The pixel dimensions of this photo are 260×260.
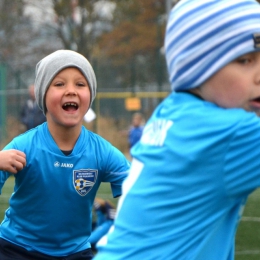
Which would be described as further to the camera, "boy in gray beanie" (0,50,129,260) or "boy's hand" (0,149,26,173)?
"boy in gray beanie" (0,50,129,260)

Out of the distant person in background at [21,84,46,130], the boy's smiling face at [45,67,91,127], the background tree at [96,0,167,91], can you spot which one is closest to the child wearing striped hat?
the boy's smiling face at [45,67,91,127]

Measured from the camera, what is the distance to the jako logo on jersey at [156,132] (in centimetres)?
242

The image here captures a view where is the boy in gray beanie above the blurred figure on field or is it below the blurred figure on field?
above

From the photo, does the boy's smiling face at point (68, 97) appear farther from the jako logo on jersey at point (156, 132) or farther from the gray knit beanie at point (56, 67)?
the jako logo on jersey at point (156, 132)

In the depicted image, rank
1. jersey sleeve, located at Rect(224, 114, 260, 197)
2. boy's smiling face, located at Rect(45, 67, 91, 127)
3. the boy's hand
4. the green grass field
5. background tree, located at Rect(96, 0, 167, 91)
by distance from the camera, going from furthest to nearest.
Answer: background tree, located at Rect(96, 0, 167, 91) < the green grass field < boy's smiling face, located at Rect(45, 67, 91, 127) < the boy's hand < jersey sleeve, located at Rect(224, 114, 260, 197)

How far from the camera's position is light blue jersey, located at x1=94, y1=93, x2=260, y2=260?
2.29 m

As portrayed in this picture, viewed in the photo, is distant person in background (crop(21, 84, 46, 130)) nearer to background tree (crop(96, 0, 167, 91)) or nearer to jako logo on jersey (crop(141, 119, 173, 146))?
jako logo on jersey (crop(141, 119, 173, 146))

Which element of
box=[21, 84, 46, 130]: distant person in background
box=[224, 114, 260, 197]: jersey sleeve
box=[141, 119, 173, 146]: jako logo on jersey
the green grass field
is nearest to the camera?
box=[224, 114, 260, 197]: jersey sleeve

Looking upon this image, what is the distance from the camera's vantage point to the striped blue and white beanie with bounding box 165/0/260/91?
2.33 meters

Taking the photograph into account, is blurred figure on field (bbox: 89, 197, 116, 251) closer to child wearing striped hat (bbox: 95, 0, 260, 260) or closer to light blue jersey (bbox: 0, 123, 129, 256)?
light blue jersey (bbox: 0, 123, 129, 256)

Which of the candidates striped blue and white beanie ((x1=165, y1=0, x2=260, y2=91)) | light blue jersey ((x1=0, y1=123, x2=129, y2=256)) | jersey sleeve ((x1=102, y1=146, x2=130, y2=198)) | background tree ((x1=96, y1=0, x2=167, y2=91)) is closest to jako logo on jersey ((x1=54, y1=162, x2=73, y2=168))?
light blue jersey ((x1=0, y1=123, x2=129, y2=256))

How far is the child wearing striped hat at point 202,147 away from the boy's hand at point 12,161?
1722 mm

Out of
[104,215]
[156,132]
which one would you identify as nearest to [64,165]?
[156,132]

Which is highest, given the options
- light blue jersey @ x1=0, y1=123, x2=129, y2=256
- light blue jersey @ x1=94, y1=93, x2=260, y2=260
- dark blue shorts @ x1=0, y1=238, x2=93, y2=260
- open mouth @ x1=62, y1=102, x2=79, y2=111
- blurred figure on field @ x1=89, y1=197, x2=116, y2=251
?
light blue jersey @ x1=94, y1=93, x2=260, y2=260
